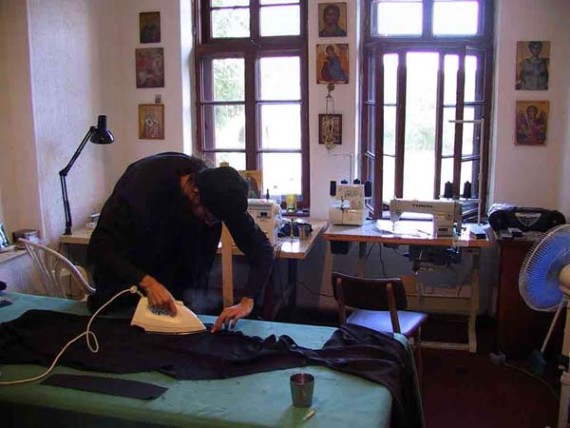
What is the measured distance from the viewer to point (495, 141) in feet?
12.7

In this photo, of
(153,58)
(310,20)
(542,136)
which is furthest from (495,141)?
(153,58)

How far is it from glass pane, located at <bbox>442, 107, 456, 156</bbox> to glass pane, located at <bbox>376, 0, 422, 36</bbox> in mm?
579

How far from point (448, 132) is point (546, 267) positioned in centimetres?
163

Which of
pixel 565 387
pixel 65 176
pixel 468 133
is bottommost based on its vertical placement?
pixel 565 387

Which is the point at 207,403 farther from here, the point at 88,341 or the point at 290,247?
the point at 290,247

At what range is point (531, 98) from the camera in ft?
12.3

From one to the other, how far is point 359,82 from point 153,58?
148cm

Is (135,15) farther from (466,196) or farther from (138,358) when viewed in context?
(138,358)

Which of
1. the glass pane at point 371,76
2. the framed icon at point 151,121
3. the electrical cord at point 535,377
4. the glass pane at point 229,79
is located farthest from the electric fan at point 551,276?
the framed icon at point 151,121

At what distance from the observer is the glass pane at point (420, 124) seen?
13.0 feet

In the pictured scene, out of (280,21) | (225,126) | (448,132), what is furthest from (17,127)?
(448,132)

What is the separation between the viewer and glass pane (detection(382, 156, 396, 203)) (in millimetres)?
4137

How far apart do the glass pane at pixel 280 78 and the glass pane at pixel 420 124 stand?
2.64 feet

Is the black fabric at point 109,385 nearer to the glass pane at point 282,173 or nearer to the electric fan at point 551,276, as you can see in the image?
the electric fan at point 551,276
